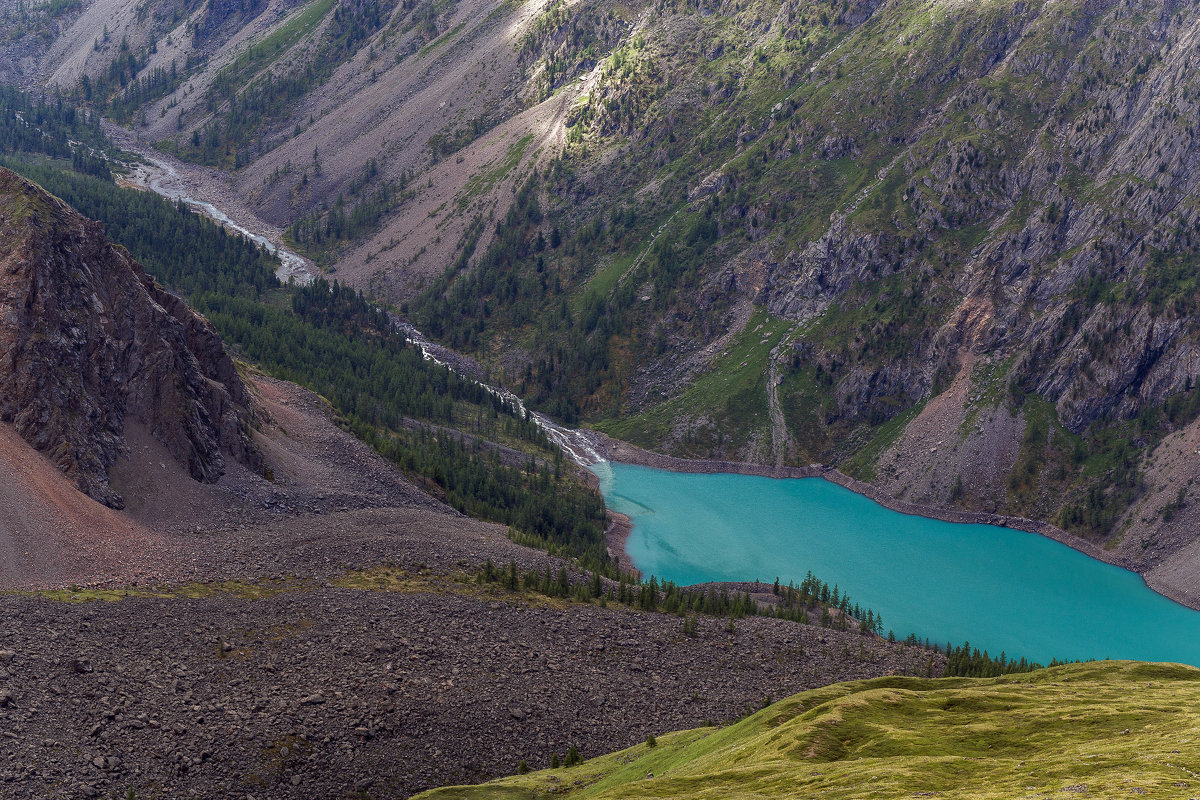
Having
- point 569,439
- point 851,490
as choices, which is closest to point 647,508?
point 569,439

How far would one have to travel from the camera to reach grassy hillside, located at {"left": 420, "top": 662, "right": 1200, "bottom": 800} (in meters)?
40.4

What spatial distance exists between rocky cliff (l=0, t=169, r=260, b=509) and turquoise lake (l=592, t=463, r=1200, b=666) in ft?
235

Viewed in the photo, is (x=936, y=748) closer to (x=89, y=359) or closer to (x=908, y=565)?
(x=89, y=359)

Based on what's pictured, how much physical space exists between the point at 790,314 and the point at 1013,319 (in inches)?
1746

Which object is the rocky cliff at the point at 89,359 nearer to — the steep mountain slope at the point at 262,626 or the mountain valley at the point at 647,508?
the steep mountain slope at the point at 262,626

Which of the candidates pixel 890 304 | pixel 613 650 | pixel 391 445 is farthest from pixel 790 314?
pixel 613 650

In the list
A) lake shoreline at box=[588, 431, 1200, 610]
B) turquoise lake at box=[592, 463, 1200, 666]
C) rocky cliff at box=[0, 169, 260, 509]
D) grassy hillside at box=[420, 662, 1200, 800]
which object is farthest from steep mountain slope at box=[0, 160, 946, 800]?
lake shoreline at box=[588, 431, 1200, 610]

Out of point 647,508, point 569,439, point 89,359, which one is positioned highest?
point 569,439

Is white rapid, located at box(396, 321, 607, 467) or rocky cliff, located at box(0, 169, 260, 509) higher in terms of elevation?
white rapid, located at box(396, 321, 607, 467)

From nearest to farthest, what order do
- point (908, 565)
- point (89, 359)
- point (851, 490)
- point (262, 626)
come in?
point (262, 626), point (89, 359), point (908, 565), point (851, 490)

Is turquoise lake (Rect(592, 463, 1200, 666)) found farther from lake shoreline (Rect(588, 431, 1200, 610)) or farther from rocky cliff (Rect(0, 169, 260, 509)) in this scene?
rocky cliff (Rect(0, 169, 260, 509))

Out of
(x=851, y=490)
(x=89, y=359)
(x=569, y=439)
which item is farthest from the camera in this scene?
(x=569, y=439)

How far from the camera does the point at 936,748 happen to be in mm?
48719

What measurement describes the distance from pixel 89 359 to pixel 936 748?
7492 cm
